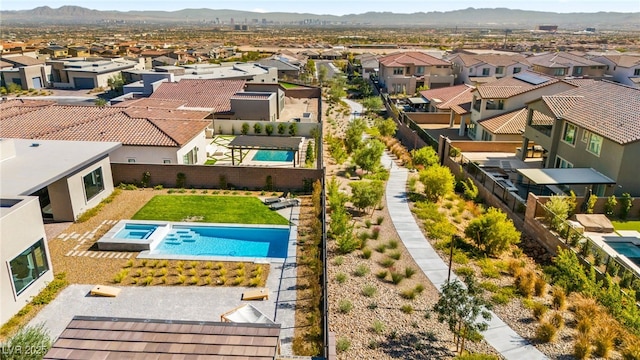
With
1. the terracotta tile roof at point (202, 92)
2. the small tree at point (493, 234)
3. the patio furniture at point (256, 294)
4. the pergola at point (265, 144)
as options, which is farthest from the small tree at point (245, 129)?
the patio furniture at point (256, 294)

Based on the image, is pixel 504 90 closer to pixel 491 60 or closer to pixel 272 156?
pixel 272 156

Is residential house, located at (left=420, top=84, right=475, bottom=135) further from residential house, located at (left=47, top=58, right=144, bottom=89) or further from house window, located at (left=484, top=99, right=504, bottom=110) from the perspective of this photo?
residential house, located at (left=47, top=58, right=144, bottom=89)

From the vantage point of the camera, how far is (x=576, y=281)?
16672 millimetres

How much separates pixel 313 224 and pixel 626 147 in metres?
17.4

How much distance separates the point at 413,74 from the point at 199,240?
179 ft

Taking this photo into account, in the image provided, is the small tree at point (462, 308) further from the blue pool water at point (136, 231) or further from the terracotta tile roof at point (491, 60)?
the terracotta tile roof at point (491, 60)

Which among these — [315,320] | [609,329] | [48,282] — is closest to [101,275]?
[48,282]

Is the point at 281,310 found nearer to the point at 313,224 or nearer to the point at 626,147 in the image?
the point at 313,224

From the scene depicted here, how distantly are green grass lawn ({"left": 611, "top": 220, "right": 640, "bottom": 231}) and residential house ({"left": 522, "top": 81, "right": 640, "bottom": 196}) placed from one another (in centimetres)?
226

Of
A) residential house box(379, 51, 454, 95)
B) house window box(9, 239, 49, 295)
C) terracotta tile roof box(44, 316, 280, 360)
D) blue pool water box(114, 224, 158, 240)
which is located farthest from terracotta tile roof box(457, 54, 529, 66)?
terracotta tile roof box(44, 316, 280, 360)

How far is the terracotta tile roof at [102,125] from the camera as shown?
28.4 metres

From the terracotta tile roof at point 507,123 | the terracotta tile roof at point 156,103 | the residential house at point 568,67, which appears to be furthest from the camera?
the residential house at point 568,67

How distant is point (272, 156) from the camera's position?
115 ft

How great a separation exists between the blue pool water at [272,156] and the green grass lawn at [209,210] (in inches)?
313
